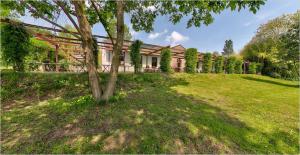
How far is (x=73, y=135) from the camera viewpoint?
314 centimetres

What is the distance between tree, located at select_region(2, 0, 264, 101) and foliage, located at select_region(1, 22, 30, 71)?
6.63ft

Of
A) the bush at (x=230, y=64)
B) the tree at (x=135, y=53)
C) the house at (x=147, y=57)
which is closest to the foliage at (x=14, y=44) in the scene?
the tree at (x=135, y=53)

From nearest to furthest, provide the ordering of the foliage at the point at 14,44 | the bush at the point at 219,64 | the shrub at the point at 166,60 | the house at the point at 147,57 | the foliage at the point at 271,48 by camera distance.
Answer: the foliage at the point at 14,44
the shrub at the point at 166,60
the house at the point at 147,57
the bush at the point at 219,64
the foliage at the point at 271,48

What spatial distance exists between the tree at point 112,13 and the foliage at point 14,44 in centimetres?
202

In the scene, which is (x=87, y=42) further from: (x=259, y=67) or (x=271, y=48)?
(x=271, y=48)

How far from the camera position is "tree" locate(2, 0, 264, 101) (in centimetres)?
426

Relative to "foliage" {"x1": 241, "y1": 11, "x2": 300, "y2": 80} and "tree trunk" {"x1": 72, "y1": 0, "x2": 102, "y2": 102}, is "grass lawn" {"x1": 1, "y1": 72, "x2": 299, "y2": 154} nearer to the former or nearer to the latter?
"tree trunk" {"x1": 72, "y1": 0, "x2": 102, "y2": 102}

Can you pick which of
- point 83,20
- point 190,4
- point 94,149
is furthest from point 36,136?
point 190,4

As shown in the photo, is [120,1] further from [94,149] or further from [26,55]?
[26,55]

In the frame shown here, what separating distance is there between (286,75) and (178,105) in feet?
96.4

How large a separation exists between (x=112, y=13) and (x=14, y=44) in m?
4.55

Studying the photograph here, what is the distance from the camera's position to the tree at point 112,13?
4259 mm

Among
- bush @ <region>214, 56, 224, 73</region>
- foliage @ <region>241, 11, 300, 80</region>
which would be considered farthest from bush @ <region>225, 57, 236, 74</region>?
foliage @ <region>241, 11, 300, 80</region>

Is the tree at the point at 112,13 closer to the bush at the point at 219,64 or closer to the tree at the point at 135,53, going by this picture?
the tree at the point at 135,53
